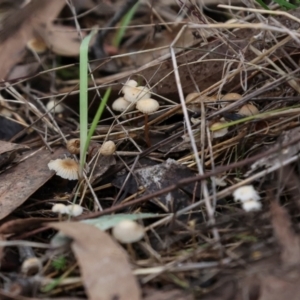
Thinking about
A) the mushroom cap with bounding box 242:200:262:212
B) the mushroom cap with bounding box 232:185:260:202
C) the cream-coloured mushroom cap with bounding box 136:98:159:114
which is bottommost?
the mushroom cap with bounding box 242:200:262:212

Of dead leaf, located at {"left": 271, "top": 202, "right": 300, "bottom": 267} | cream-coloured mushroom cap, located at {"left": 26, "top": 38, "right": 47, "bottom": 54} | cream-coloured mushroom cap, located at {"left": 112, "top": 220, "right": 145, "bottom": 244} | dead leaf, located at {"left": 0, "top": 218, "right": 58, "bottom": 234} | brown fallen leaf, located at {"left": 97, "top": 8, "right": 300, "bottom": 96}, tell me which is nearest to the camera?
dead leaf, located at {"left": 271, "top": 202, "right": 300, "bottom": 267}

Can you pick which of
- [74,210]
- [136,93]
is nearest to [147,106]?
[136,93]

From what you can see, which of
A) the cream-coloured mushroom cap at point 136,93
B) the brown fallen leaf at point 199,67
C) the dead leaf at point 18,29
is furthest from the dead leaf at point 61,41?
the cream-coloured mushroom cap at point 136,93

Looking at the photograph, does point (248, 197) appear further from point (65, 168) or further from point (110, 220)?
point (65, 168)

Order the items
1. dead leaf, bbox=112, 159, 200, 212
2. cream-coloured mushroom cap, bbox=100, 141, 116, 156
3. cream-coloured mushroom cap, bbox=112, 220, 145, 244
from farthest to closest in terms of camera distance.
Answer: cream-coloured mushroom cap, bbox=100, 141, 116, 156 → dead leaf, bbox=112, 159, 200, 212 → cream-coloured mushroom cap, bbox=112, 220, 145, 244

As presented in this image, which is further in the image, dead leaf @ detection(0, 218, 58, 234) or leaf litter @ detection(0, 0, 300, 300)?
dead leaf @ detection(0, 218, 58, 234)

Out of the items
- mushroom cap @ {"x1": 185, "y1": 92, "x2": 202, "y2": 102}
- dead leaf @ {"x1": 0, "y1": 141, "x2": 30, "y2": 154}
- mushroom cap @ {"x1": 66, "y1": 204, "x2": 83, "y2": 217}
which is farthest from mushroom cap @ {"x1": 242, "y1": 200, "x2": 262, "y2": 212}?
dead leaf @ {"x1": 0, "y1": 141, "x2": 30, "y2": 154}

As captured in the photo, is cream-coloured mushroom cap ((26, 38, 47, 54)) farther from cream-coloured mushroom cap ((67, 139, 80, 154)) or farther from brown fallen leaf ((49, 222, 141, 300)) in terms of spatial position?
brown fallen leaf ((49, 222, 141, 300))

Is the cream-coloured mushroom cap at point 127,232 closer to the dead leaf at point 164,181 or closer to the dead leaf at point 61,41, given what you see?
the dead leaf at point 164,181
